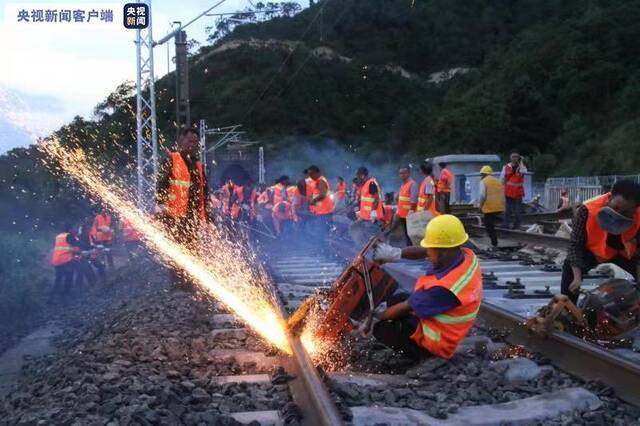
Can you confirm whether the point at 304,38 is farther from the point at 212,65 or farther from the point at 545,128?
the point at 545,128

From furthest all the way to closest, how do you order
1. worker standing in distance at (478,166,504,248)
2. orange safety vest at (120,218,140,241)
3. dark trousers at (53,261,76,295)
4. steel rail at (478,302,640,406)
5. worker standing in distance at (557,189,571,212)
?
1. worker standing in distance at (557,189,571,212)
2. orange safety vest at (120,218,140,241)
3. dark trousers at (53,261,76,295)
4. worker standing in distance at (478,166,504,248)
5. steel rail at (478,302,640,406)

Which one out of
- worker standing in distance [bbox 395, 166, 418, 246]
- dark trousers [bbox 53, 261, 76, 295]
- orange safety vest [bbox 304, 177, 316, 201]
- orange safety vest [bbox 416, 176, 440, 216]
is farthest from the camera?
orange safety vest [bbox 304, 177, 316, 201]

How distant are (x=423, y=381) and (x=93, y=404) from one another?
220 centimetres

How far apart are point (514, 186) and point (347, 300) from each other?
Result: 430 inches

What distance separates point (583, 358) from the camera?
5.00 meters

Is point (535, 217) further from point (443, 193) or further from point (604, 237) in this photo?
point (604, 237)

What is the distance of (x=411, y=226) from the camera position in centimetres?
858

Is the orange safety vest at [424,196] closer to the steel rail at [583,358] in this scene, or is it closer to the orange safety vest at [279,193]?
the orange safety vest at [279,193]

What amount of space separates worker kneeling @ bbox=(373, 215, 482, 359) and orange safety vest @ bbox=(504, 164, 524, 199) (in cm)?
1061

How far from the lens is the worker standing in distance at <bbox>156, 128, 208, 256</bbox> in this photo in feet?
25.7

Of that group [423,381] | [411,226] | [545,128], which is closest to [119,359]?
[423,381]

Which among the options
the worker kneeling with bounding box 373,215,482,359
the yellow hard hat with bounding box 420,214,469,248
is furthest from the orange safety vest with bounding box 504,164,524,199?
the yellow hard hat with bounding box 420,214,469,248

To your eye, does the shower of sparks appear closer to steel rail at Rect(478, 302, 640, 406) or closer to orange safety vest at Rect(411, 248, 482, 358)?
orange safety vest at Rect(411, 248, 482, 358)

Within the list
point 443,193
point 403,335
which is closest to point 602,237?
point 403,335
